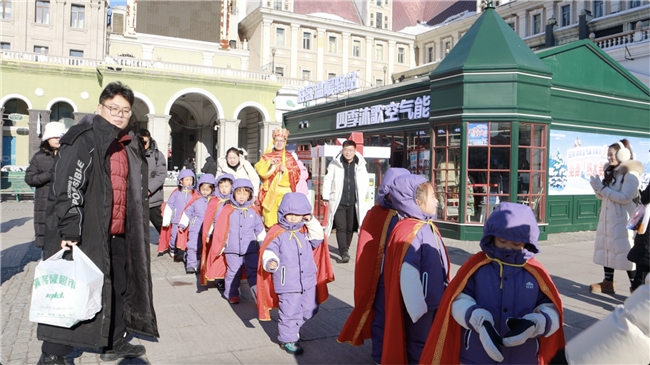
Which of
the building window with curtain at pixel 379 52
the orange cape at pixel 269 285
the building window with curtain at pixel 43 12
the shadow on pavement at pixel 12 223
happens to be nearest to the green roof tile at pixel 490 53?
the orange cape at pixel 269 285

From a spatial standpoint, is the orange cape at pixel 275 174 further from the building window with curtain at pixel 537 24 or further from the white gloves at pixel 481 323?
the building window with curtain at pixel 537 24

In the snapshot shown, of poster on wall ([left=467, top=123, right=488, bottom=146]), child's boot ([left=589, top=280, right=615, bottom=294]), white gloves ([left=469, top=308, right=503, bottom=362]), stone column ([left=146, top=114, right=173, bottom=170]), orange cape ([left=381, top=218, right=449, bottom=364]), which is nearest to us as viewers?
white gloves ([left=469, top=308, right=503, bottom=362])

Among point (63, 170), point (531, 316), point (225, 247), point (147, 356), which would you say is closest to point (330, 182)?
point (225, 247)

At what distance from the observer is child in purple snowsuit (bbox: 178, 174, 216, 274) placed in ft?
24.1

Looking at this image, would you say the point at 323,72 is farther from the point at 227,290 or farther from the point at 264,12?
the point at 227,290

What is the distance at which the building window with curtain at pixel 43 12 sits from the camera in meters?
39.0

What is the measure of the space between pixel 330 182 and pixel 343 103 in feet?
27.0

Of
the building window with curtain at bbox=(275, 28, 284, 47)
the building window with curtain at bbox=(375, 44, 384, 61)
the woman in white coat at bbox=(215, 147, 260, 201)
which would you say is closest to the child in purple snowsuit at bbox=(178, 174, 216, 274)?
the woman in white coat at bbox=(215, 147, 260, 201)

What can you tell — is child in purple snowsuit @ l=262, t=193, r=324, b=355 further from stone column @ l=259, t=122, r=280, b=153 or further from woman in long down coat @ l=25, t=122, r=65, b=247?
stone column @ l=259, t=122, r=280, b=153

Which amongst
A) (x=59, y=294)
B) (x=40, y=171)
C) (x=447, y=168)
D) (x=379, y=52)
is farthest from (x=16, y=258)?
(x=379, y=52)

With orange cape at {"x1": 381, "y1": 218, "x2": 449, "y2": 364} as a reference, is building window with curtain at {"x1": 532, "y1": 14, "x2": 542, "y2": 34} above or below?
above

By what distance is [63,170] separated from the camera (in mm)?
3309

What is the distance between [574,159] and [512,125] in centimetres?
278

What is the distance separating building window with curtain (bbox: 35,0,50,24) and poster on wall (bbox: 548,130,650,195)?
132 ft
